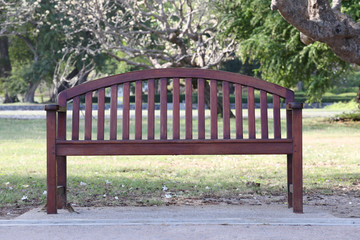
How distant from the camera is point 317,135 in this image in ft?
48.3

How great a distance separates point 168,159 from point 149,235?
5835 mm

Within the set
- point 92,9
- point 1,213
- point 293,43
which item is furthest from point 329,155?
point 92,9

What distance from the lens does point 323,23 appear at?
6883 millimetres

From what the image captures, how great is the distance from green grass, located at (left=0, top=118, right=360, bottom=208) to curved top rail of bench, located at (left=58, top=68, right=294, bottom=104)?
1172 mm

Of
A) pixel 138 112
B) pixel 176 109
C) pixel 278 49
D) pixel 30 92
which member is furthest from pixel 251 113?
pixel 30 92

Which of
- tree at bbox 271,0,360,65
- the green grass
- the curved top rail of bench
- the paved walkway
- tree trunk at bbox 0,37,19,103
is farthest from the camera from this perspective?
tree trunk at bbox 0,37,19,103

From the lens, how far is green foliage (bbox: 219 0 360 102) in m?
17.8

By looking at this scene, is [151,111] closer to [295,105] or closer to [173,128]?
[173,128]

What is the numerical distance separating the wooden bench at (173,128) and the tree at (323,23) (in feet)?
6.75

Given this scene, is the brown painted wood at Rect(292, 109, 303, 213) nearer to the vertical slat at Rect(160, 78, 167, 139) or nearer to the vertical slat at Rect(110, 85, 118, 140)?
the vertical slat at Rect(160, 78, 167, 139)

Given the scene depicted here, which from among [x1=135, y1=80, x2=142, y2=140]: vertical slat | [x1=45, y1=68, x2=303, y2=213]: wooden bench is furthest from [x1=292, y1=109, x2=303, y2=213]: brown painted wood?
[x1=135, y1=80, x2=142, y2=140]: vertical slat

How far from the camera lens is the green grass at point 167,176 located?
18.7 feet

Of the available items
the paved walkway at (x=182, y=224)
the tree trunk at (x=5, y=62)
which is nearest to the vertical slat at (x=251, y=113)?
the paved walkway at (x=182, y=224)

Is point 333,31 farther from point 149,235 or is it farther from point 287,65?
point 287,65
